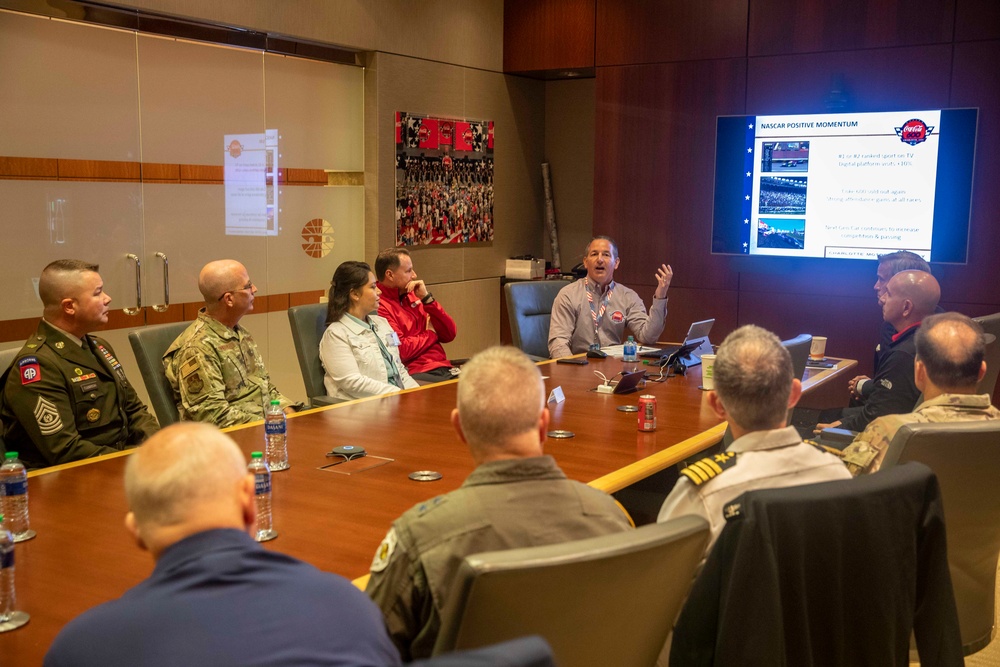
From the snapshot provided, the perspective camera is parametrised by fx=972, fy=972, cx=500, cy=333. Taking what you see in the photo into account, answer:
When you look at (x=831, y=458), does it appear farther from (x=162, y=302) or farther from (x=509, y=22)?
(x=509, y=22)

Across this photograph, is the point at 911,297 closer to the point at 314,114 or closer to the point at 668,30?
the point at 668,30

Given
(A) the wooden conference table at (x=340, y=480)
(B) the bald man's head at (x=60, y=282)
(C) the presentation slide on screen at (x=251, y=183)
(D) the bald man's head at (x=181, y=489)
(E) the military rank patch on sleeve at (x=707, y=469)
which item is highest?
(C) the presentation slide on screen at (x=251, y=183)

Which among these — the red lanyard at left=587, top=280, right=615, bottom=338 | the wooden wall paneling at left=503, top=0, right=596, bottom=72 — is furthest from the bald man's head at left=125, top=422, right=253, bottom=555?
the wooden wall paneling at left=503, top=0, right=596, bottom=72

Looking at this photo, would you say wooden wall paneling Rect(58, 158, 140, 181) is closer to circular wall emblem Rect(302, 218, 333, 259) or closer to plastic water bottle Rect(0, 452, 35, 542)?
circular wall emblem Rect(302, 218, 333, 259)

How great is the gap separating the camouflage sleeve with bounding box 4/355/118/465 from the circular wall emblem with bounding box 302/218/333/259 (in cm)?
336

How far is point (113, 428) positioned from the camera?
353 centimetres

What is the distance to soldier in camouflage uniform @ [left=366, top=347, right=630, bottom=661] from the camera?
64.2 inches

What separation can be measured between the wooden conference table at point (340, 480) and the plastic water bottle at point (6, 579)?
3 centimetres

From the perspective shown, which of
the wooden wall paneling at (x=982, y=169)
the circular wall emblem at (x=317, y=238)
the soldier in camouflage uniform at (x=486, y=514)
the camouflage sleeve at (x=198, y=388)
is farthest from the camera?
the circular wall emblem at (x=317, y=238)

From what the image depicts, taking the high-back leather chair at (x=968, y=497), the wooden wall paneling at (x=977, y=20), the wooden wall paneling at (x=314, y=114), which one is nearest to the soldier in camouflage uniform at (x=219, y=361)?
the high-back leather chair at (x=968, y=497)

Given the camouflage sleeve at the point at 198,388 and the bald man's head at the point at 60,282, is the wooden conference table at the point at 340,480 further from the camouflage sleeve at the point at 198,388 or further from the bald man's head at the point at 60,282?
the bald man's head at the point at 60,282

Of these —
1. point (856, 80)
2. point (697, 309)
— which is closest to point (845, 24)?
point (856, 80)

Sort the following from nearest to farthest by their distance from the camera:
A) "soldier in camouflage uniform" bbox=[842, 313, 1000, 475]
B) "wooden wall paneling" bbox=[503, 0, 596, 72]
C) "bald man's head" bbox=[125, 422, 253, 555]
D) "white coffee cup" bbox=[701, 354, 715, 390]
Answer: "bald man's head" bbox=[125, 422, 253, 555]
"soldier in camouflage uniform" bbox=[842, 313, 1000, 475]
"white coffee cup" bbox=[701, 354, 715, 390]
"wooden wall paneling" bbox=[503, 0, 596, 72]

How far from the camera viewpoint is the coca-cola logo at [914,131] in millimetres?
6254
